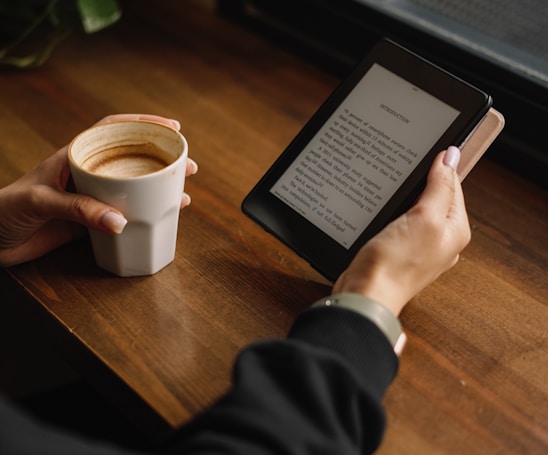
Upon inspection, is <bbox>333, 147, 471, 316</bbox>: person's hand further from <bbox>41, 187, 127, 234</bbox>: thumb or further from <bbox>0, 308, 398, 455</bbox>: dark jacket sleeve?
<bbox>41, 187, 127, 234</bbox>: thumb

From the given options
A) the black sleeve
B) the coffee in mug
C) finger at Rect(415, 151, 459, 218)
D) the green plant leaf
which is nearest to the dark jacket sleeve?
the black sleeve

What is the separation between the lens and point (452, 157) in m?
0.73

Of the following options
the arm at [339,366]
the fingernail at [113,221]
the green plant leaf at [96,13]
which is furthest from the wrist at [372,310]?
the green plant leaf at [96,13]

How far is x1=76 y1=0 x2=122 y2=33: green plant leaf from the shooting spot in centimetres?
121

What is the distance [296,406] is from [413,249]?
22cm

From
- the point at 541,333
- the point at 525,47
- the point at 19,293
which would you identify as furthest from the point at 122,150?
the point at 525,47

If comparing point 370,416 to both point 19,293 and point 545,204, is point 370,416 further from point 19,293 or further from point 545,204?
point 545,204

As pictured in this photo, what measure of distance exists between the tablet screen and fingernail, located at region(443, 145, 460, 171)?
0.03 m

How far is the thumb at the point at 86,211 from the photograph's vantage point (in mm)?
703

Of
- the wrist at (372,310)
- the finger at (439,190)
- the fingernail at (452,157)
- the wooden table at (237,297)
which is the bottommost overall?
the wooden table at (237,297)

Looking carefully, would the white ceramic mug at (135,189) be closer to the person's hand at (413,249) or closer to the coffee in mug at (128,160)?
the coffee in mug at (128,160)

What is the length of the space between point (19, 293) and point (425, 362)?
18.7 inches

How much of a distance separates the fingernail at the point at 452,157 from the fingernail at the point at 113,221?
34 cm

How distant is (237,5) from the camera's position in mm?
1401
